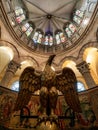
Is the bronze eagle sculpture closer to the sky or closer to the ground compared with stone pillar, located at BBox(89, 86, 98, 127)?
closer to the ground

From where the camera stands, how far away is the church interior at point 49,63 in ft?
22.9

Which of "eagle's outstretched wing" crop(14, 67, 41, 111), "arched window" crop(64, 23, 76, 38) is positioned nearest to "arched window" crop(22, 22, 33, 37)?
"arched window" crop(64, 23, 76, 38)

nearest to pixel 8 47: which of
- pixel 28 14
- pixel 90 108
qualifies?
pixel 28 14

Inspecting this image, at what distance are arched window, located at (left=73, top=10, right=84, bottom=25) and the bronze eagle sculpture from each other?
10324 mm

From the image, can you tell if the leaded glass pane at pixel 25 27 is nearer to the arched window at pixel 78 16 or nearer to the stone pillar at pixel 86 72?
the arched window at pixel 78 16

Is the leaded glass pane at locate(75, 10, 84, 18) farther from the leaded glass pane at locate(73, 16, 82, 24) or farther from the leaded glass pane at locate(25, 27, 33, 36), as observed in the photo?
the leaded glass pane at locate(25, 27, 33, 36)

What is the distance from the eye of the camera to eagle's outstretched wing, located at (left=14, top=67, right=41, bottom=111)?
6936mm

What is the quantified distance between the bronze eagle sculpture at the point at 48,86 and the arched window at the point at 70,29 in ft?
32.6

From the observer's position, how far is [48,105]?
21.4ft

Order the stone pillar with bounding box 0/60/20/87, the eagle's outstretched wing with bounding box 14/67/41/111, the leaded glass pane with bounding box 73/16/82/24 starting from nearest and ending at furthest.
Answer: the eagle's outstretched wing with bounding box 14/67/41/111
the stone pillar with bounding box 0/60/20/87
the leaded glass pane with bounding box 73/16/82/24

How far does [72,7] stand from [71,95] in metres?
11.9

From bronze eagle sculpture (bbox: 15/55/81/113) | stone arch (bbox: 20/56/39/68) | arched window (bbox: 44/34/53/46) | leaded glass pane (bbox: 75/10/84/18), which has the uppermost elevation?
leaded glass pane (bbox: 75/10/84/18)

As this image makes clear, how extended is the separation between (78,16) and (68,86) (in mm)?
11101

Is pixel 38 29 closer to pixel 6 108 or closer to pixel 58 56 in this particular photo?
pixel 58 56
